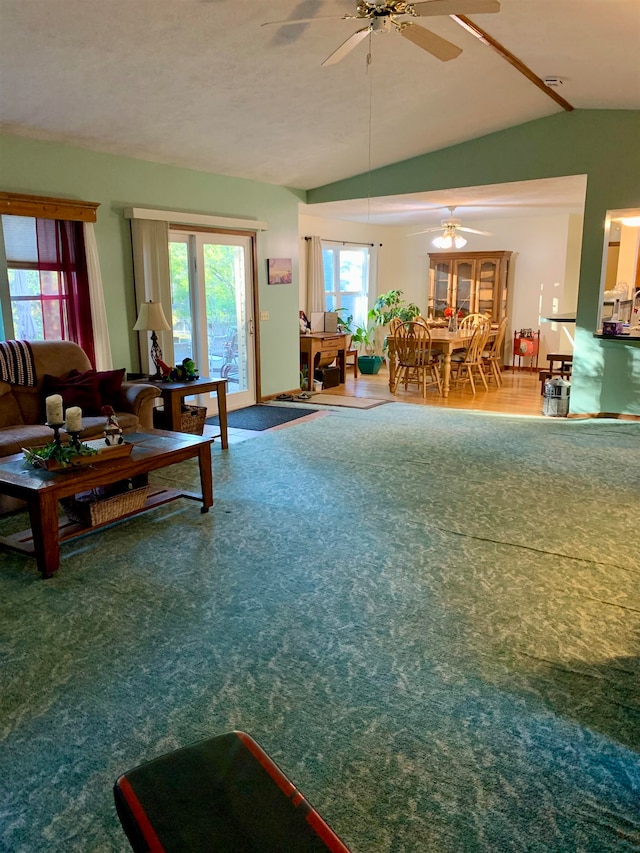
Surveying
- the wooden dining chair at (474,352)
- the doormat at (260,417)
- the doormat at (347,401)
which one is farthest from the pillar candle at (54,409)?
the wooden dining chair at (474,352)

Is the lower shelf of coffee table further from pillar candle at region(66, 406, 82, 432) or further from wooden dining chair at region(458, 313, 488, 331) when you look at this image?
wooden dining chair at region(458, 313, 488, 331)

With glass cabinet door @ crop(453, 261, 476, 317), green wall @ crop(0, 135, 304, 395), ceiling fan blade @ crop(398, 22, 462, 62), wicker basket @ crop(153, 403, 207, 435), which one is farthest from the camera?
glass cabinet door @ crop(453, 261, 476, 317)

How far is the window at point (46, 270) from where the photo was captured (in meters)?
4.66

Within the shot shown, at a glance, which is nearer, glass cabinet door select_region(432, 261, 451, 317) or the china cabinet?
the china cabinet

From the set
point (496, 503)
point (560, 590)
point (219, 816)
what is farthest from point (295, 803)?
point (496, 503)

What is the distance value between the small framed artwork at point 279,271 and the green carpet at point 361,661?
12.5 feet

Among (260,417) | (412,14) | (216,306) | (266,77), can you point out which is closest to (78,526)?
(412,14)

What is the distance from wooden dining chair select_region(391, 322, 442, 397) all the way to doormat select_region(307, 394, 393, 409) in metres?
0.71

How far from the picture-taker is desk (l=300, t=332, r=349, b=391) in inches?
324

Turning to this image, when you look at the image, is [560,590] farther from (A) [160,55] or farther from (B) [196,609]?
(A) [160,55]

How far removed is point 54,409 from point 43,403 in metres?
1.45

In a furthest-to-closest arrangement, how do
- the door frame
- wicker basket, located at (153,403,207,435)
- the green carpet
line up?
1. the door frame
2. wicker basket, located at (153,403,207,435)
3. the green carpet

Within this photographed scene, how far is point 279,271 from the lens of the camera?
24.6 ft

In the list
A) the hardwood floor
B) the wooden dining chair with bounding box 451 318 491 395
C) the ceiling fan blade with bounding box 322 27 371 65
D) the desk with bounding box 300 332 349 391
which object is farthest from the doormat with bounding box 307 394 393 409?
the ceiling fan blade with bounding box 322 27 371 65
